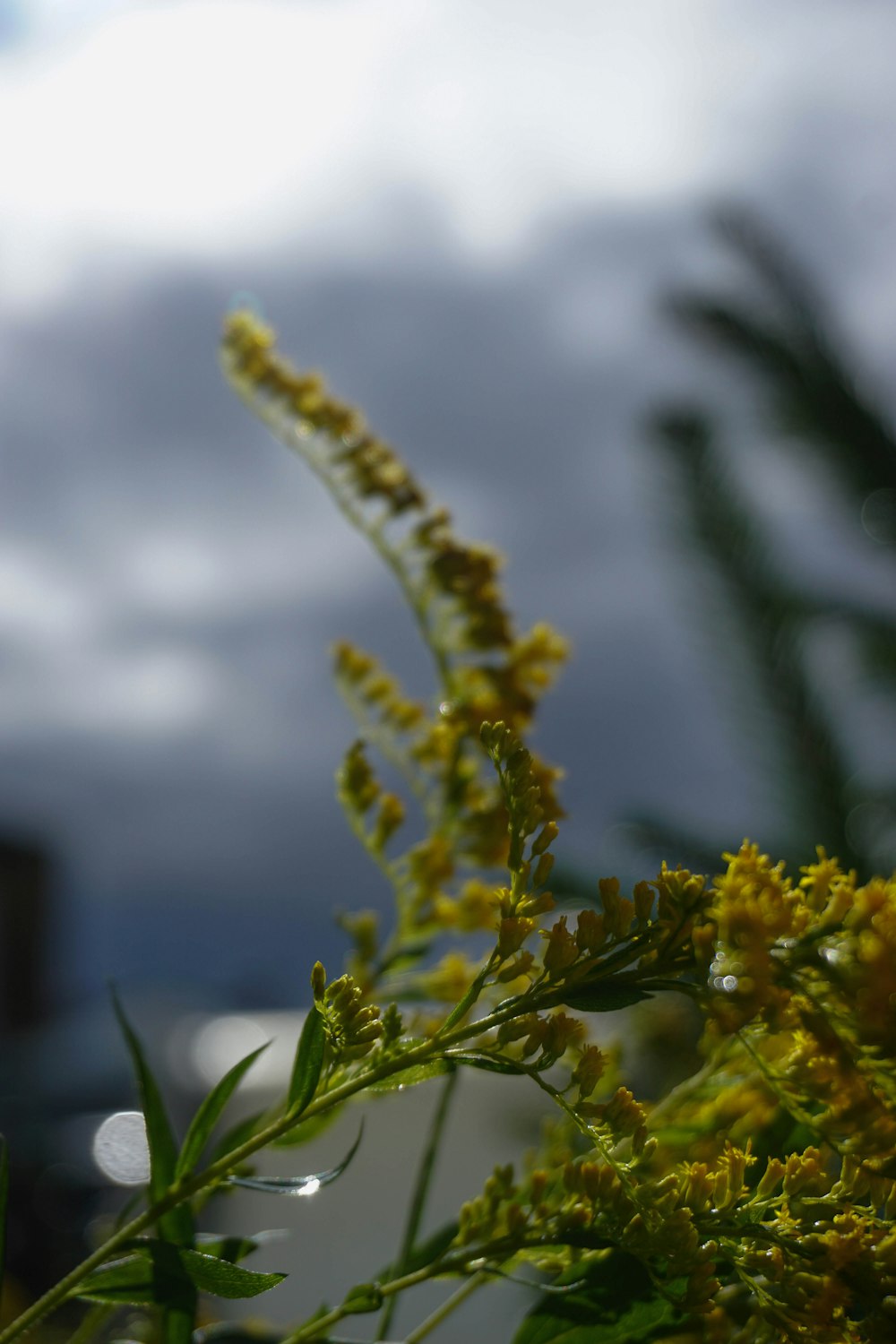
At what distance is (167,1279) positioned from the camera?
1.04 feet

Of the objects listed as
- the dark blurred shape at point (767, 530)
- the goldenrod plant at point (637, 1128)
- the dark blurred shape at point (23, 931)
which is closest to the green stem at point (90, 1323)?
the goldenrod plant at point (637, 1128)

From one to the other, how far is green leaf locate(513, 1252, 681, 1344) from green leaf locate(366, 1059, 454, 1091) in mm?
87

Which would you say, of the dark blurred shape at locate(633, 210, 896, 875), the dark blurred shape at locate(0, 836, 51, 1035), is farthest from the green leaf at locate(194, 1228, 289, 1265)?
the dark blurred shape at locate(0, 836, 51, 1035)

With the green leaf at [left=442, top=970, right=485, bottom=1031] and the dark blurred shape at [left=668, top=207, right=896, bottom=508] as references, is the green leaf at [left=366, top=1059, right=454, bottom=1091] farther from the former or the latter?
the dark blurred shape at [left=668, top=207, right=896, bottom=508]

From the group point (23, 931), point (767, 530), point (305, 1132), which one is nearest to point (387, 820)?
point (305, 1132)

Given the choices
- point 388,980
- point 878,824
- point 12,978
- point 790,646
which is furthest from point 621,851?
point 12,978

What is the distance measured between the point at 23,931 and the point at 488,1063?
1016 centimetres

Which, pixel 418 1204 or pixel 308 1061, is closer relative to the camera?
pixel 308 1061

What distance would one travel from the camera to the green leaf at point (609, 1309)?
13.2 inches

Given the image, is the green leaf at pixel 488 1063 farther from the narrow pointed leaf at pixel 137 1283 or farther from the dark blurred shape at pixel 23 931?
the dark blurred shape at pixel 23 931

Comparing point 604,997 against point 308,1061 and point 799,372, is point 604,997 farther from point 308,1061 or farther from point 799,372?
point 799,372

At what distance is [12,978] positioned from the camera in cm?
939

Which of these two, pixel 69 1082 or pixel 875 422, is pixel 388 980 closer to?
pixel 875 422

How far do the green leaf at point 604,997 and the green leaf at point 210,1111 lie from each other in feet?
0.30
